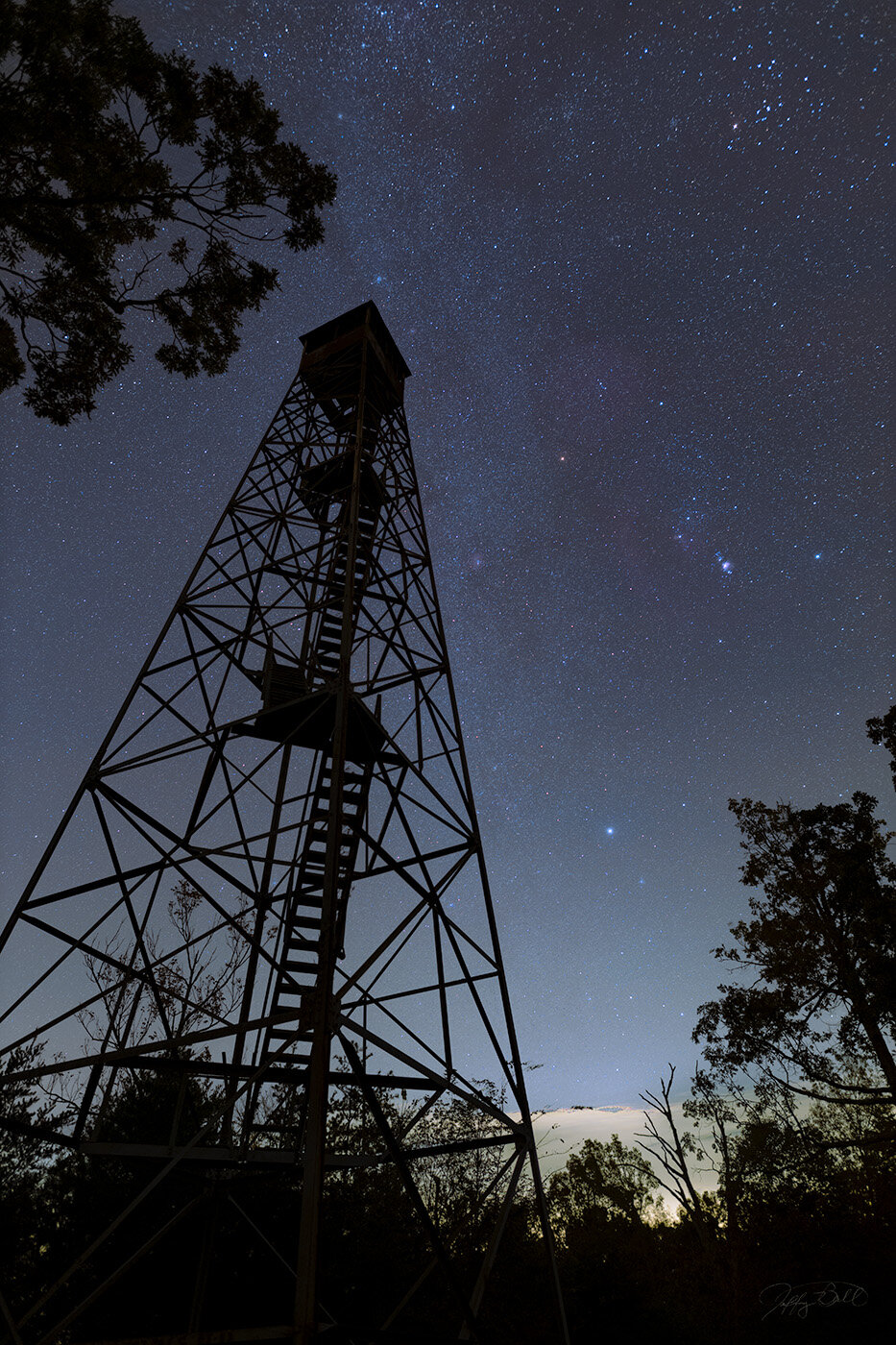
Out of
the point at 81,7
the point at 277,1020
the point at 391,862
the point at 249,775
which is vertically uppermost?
the point at 81,7

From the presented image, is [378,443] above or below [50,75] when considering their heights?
above

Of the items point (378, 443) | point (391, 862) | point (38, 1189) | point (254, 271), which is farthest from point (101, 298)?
point (38, 1189)

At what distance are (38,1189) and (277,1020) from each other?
1150cm

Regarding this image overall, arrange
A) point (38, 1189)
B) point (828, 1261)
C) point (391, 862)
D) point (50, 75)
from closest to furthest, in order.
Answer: point (50, 75), point (391, 862), point (38, 1189), point (828, 1261)

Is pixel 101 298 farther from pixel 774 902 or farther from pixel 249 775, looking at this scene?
pixel 774 902

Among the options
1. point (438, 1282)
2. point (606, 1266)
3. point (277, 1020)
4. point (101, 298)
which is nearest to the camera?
point (277, 1020)

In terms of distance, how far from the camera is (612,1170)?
35875 mm

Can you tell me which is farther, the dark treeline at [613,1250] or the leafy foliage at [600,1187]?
the leafy foliage at [600,1187]

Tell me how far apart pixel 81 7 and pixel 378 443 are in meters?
6.88

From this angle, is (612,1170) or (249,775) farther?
(612,1170)

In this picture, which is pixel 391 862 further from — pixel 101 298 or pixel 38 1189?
pixel 38 1189

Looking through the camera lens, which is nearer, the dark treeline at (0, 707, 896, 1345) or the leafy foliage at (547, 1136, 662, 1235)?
the dark treeline at (0, 707, 896, 1345)

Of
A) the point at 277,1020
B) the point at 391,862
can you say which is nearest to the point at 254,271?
the point at 391,862

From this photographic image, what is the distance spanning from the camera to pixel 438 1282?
15.6m
